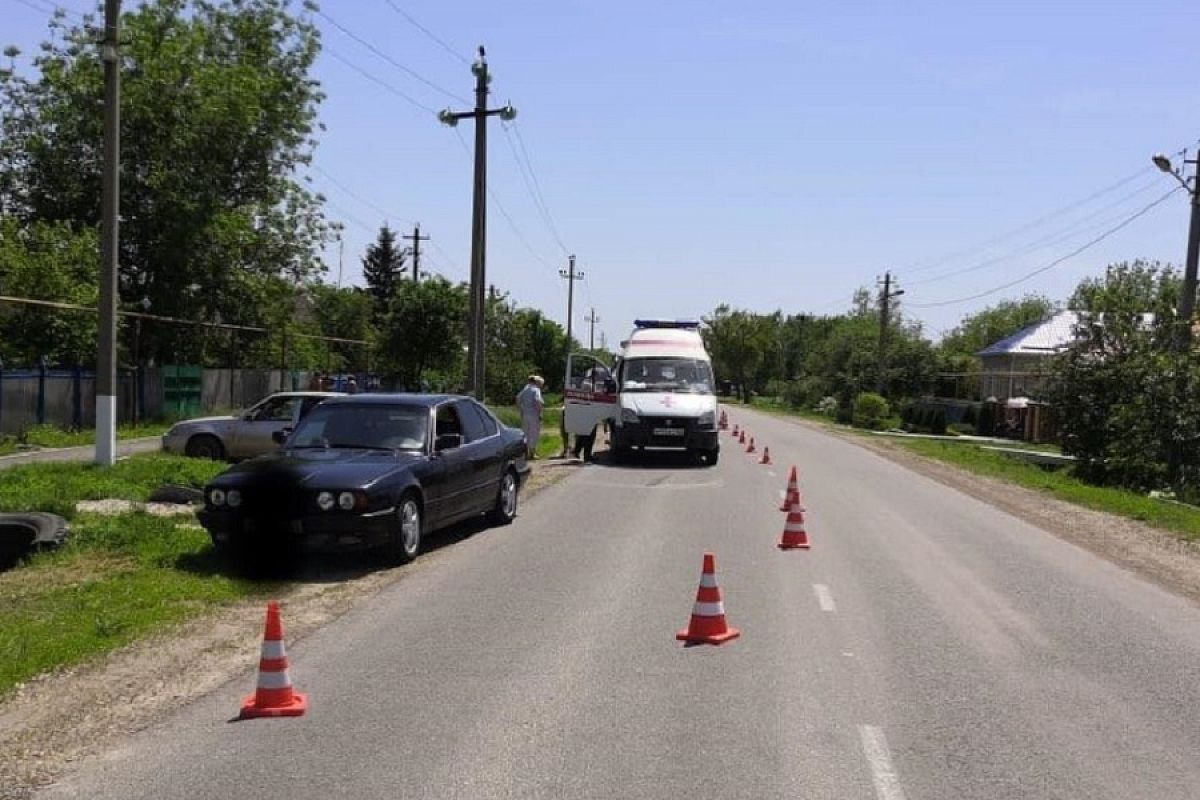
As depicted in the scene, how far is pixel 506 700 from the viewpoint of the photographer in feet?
20.2

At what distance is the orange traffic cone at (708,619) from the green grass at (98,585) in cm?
361

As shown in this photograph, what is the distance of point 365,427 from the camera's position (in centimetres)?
1175

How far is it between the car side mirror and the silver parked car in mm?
7714

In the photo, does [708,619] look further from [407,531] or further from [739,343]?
[739,343]

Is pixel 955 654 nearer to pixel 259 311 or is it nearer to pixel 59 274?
pixel 59 274

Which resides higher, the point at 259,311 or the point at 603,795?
the point at 259,311

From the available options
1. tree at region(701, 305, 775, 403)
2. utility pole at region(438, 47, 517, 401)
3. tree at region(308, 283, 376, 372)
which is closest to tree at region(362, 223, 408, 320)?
tree at region(308, 283, 376, 372)

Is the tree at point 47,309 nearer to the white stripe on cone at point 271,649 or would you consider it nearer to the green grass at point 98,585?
the green grass at point 98,585

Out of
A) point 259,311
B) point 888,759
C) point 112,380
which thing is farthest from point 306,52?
point 888,759

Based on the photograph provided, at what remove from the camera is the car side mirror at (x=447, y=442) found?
1170 centimetres

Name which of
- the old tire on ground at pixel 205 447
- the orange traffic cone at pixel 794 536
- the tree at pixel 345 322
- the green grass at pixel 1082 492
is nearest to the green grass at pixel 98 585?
the orange traffic cone at pixel 794 536

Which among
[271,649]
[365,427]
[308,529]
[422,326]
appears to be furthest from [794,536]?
[422,326]

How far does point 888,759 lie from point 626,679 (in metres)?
1.80

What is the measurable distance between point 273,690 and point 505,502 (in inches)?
310
